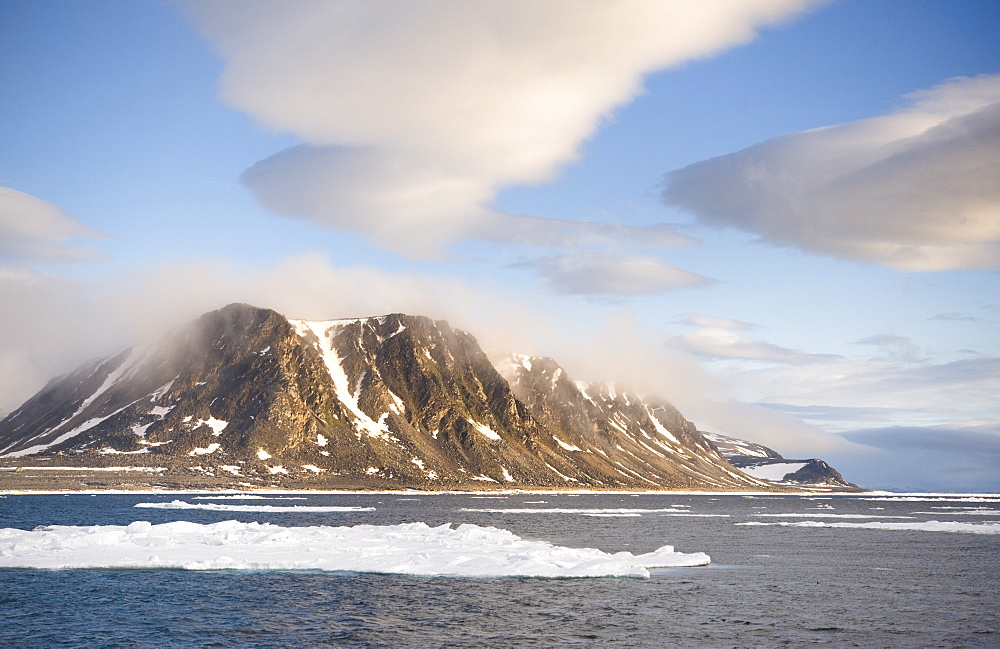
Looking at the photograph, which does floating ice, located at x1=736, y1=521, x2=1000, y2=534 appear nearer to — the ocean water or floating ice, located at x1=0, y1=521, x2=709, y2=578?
the ocean water

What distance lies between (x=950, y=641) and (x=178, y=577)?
53.2 m

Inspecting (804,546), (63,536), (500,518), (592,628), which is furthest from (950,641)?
(500,518)

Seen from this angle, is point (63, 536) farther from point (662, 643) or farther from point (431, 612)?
point (662, 643)

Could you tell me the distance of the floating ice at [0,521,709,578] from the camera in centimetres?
6644

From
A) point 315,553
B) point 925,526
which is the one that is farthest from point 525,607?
point 925,526

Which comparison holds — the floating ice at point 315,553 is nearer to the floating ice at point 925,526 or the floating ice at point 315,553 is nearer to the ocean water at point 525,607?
the ocean water at point 525,607

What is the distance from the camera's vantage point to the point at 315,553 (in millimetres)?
76062

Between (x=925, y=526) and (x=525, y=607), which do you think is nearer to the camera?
(x=525, y=607)

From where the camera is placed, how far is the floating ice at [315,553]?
66438 mm

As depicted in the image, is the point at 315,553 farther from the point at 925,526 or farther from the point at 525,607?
the point at 925,526

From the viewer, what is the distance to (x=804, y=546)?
99875 millimetres

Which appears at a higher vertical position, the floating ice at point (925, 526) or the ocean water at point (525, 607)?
the ocean water at point (525, 607)

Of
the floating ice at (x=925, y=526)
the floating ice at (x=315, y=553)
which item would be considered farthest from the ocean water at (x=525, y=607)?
the floating ice at (x=925, y=526)

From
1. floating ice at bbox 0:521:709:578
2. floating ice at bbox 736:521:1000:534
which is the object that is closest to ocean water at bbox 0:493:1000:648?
floating ice at bbox 0:521:709:578
